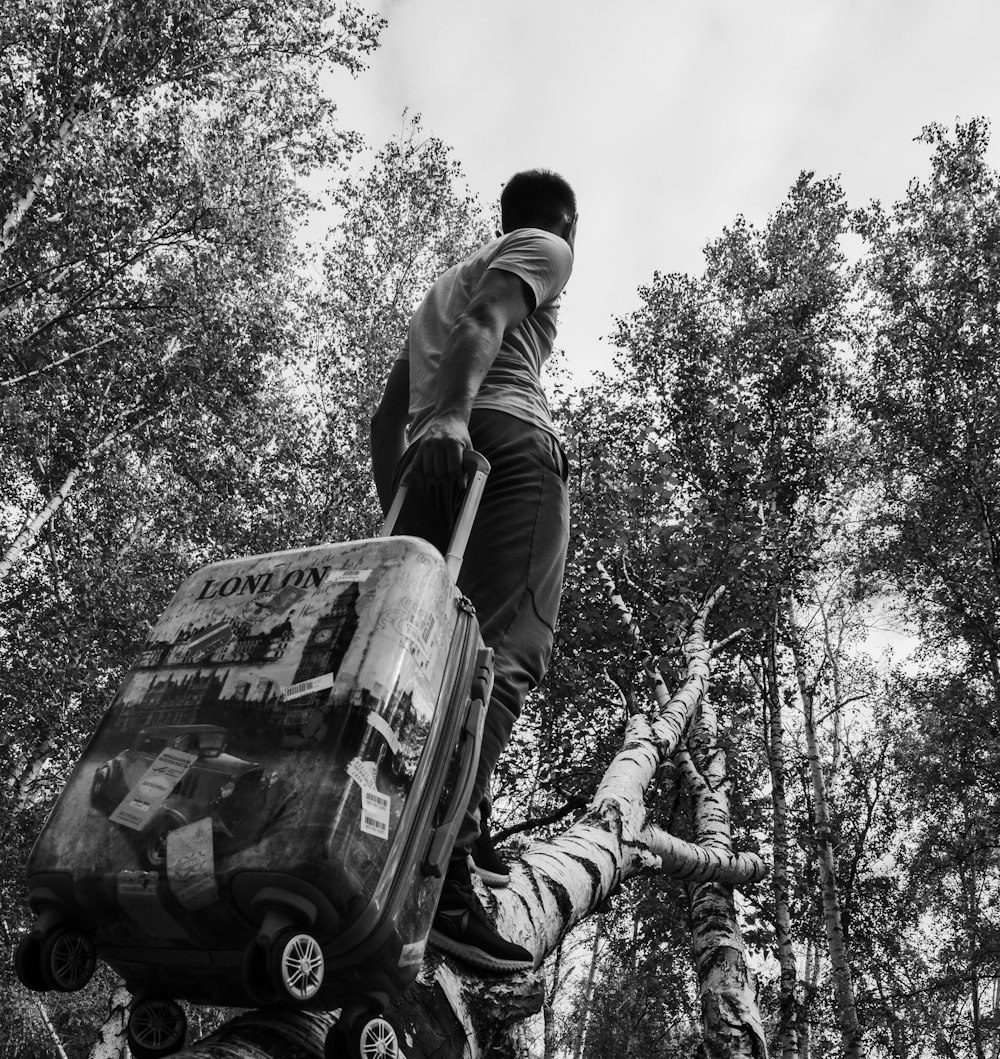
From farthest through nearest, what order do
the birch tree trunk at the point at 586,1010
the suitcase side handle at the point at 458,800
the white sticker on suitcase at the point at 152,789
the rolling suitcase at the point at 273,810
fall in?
the birch tree trunk at the point at 586,1010
the suitcase side handle at the point at 458,800
the white sticker on suitcase at the point at 152,789
the rolling suitcase at the point at 273,810

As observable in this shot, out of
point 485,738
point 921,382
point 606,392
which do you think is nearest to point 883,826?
point 921,382

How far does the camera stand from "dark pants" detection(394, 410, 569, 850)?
80.7 inches

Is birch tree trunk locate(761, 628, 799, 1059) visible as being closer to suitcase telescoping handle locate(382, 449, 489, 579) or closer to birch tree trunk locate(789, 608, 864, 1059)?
birch tree trunk locate(789, 608, 864, 1059)

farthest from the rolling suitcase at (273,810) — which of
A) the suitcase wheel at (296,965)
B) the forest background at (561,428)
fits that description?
the forest background at (561,428)

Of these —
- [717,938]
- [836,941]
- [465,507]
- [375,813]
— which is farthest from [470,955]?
[836,941]

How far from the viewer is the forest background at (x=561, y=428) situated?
11.9 meters

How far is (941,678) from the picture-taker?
16547 mm

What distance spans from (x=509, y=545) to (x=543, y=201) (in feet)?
4.74

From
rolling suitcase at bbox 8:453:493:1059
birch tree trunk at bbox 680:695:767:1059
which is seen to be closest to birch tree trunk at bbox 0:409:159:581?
birch tree trunk at bbox 680:695:767:1059

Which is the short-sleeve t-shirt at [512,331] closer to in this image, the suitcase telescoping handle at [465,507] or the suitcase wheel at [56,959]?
the suitcase telescoping handle at [465,507]

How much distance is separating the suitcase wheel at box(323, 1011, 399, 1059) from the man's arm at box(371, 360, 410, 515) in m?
1.82

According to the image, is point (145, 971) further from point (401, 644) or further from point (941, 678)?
point (941, 678)

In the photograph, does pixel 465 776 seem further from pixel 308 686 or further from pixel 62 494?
pixel 62 494

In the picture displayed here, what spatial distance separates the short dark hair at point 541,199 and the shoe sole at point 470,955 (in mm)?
2311
